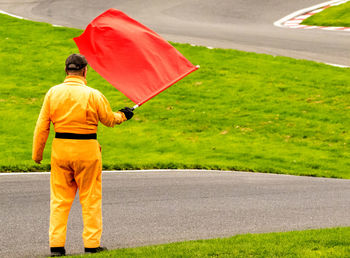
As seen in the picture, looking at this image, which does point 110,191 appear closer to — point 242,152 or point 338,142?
point 242,152

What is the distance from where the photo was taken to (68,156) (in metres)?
5.98

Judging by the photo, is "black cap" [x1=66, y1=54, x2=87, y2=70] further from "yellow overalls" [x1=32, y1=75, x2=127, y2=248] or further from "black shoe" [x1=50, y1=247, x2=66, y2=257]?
"black shoe" [x1=50, y1=247, x2=66, y2=257]

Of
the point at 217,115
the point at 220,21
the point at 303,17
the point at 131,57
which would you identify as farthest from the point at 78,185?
the point at 303,17

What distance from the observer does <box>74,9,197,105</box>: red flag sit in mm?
6781

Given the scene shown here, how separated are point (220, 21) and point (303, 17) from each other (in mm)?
3884

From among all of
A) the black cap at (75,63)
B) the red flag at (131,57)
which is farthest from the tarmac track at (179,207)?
the black cap at (75,63)

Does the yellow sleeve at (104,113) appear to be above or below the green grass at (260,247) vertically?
above

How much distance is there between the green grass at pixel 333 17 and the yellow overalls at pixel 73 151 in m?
22.1

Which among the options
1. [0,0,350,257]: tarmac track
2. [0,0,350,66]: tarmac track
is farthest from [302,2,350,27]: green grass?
[0,0,350,257]: tarmac track

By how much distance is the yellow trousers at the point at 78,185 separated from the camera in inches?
237

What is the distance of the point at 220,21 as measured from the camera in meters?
28.7

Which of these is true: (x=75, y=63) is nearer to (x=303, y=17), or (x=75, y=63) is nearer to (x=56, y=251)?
(x=56, y=251)

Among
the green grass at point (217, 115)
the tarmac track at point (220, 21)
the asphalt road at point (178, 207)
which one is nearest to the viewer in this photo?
the asphalt road at point (178, 207)

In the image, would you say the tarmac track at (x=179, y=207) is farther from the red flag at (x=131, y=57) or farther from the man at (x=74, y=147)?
the red flag at (x=131, y=57)
